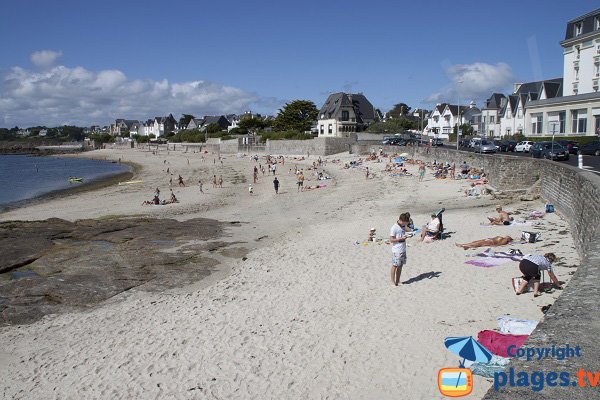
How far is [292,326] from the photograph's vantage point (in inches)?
355

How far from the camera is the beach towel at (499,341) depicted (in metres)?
6.74

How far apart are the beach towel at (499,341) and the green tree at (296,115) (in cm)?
7805

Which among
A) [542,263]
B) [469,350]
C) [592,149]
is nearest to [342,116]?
[592,149]

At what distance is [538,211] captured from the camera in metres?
16.7

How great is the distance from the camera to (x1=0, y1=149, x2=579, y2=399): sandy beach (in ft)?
23.4

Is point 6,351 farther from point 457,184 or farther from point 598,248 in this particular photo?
point 457,184

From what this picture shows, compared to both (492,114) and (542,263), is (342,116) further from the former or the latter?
(542,263)

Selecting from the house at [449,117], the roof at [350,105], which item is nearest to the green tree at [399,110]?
the house at [449,117]

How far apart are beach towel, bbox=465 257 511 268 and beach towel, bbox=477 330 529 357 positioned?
167 inches

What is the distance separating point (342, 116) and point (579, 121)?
125ft

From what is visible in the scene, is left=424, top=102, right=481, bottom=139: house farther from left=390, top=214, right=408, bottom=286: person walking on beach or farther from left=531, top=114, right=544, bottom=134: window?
left=390, top=214, right=408, bottom=286: person walking on beach

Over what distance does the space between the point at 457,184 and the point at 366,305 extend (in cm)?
1936

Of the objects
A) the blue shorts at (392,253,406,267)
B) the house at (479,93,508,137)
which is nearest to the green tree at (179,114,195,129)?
the house at (479,93,508,137)

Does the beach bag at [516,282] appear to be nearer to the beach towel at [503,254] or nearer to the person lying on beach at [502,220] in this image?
the beach towel at [503,254]
